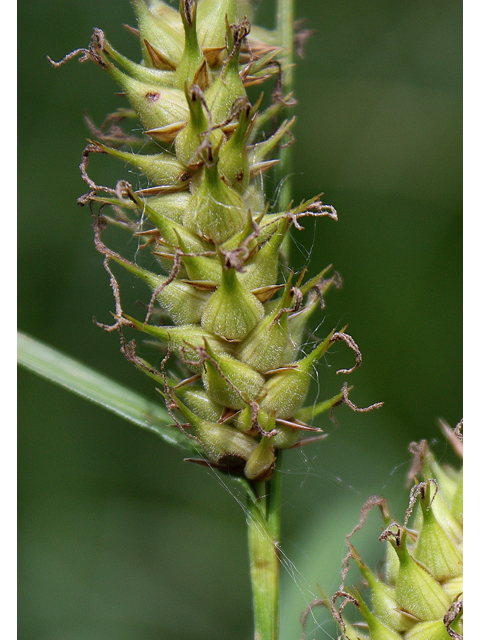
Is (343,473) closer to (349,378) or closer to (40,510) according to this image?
(349,378)

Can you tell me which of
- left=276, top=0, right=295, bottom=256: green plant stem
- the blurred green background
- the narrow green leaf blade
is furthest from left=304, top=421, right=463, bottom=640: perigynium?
the blurred green background

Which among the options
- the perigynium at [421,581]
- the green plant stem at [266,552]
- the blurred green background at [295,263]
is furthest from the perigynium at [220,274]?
the blurred green background at [295,263]

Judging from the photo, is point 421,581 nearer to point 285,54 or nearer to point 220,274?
point 220,274

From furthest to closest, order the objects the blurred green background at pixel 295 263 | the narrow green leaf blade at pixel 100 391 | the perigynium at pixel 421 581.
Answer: the blurred green background at pixel 295 263 → the narrow green leaf blade at pixel 100 391 → the perigynium at pixel 421 581

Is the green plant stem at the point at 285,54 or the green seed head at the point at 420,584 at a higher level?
the green plant stem at the point at 285,54

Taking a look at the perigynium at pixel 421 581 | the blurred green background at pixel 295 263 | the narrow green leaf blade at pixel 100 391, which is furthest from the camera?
the blurred green background at pixel 295 263

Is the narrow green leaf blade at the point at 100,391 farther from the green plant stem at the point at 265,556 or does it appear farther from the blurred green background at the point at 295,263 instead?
the blurred green background at the point at 295,263

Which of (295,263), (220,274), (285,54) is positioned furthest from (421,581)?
(295,263)
